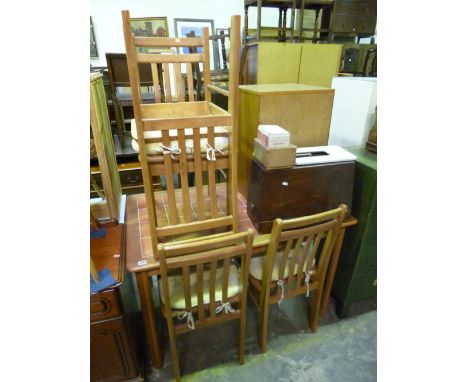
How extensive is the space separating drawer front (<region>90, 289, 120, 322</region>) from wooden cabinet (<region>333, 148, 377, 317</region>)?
125 cm

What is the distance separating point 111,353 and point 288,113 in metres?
1.41

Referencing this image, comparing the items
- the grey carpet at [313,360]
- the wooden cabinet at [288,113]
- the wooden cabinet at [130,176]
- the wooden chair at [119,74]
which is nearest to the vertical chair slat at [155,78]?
the wooden cabinet at [288,113]

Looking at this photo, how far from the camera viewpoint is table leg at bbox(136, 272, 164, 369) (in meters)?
1.22

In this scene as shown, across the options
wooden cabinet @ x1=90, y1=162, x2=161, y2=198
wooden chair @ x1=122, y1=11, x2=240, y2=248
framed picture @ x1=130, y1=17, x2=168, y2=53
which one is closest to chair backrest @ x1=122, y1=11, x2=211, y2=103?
wooden chair @ x1=122, y1=11, x2=240, y2=248

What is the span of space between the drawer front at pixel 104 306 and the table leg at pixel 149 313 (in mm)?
124

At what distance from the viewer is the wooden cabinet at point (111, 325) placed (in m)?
1.12

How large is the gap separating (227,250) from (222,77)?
2126mm

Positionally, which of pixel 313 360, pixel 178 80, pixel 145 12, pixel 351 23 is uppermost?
pixel 145 12

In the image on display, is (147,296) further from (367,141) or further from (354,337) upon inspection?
(367,141)

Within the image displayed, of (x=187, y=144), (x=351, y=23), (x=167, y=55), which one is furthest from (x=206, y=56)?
(x=351, y=23)

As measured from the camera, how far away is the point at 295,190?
1.35 meters

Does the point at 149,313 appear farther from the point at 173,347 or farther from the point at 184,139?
the point at 184,139

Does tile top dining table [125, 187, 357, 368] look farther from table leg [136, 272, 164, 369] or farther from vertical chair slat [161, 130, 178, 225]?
vertical chair slat [161, 130, 178, 225]
